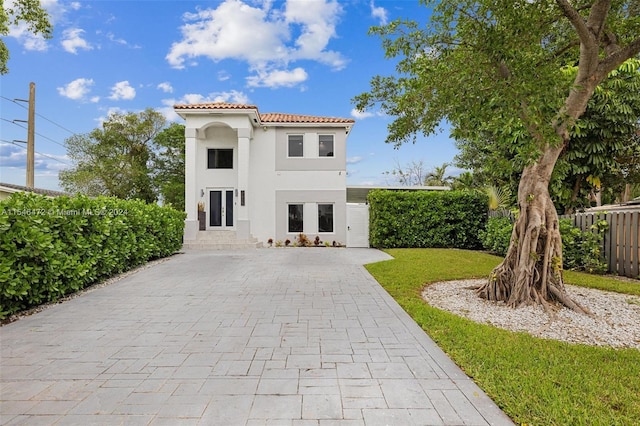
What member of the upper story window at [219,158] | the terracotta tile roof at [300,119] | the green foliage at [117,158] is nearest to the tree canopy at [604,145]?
the terracotta tile roof at [300,119]

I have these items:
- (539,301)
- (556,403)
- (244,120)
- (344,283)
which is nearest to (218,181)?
(244,120)

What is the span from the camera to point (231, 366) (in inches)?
131

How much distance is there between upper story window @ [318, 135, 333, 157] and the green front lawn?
43.2ft

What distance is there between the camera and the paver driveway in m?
2.52

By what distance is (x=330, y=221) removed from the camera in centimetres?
1758

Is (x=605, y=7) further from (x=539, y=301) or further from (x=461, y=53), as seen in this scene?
(x=539, y=301)

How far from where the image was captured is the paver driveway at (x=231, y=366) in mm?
2518

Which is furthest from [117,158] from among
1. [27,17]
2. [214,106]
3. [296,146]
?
[296,146]

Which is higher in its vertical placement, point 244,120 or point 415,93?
point 244,120

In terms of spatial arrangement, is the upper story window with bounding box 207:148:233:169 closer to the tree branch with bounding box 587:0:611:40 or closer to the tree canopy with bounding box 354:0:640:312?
the tree canopy with bounding box 354:0:640:312

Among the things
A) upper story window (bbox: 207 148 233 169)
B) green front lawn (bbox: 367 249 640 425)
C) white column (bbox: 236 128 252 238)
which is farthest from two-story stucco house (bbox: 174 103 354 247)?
green front lawn (bbox: 367 249 640 425)

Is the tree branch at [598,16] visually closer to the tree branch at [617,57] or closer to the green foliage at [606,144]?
the tree branch at [617,57]

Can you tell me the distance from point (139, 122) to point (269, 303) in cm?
2737

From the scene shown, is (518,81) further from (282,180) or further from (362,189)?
(362,189)
